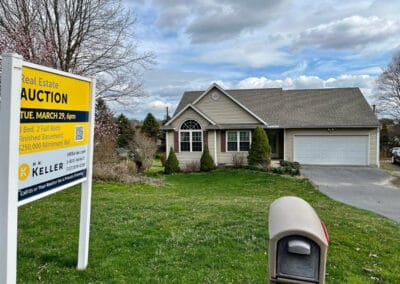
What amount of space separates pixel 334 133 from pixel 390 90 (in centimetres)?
1990

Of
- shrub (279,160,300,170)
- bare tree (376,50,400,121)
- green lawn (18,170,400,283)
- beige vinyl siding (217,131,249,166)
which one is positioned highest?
bare tree (376,50,400,121)

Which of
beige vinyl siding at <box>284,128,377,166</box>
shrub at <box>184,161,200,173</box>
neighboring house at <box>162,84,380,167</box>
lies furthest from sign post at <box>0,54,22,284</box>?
Result: beige vinyl siding at <box>284,128,377,166</box>

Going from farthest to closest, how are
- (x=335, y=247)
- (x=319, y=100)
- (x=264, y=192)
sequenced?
(x=319, y=100)
(x=264, y=192)
(x=335, y=247)

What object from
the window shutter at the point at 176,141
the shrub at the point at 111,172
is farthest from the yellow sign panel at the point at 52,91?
the window shutter at the point at 176,141

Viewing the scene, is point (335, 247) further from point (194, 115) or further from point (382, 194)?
Result: point (194, 115)

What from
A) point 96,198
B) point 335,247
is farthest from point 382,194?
point 96,198

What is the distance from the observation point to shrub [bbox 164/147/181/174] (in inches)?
742

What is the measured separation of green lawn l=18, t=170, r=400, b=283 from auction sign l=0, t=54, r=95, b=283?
0.51 m

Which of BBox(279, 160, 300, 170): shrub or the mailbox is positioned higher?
the mailbox

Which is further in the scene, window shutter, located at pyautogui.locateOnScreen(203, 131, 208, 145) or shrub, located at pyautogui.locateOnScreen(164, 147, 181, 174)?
window shutter, located at pyautogui.locateOnScreen(203, 131, 208, 145)

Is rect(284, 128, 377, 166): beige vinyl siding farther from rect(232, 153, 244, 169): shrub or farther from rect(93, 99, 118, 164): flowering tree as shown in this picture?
rect(93, 99, 118, 164): flowering tree

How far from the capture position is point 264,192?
13.0 meters

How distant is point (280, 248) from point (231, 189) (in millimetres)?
12154

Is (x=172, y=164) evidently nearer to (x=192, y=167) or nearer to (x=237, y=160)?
(x=192, y=167)
